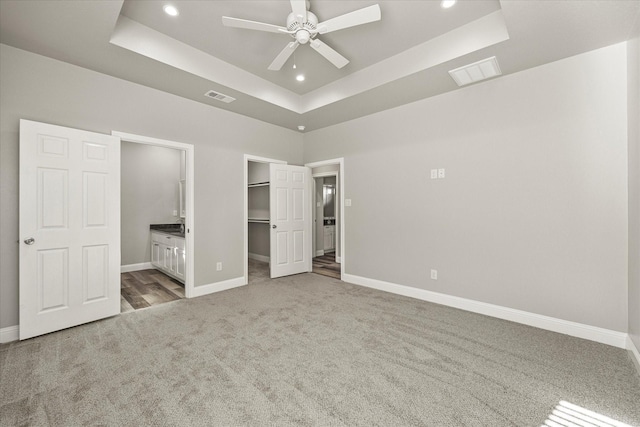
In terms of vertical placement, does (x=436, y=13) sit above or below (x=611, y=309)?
above

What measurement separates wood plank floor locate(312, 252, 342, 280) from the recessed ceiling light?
14.0 feet

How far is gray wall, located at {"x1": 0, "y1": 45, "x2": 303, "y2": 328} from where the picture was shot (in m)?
2.62

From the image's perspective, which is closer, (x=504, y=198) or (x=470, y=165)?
(x=504, y=198)

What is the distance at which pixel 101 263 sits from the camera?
306cm

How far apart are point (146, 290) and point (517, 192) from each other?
5.27 meters

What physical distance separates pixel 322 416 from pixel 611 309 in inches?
114

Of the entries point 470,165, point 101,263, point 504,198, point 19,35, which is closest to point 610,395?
point 504,198

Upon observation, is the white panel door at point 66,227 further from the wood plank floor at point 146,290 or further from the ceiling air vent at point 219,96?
the ceiling air vent at point 219,96

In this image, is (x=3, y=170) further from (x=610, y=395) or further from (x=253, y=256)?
(x=610, y=395)

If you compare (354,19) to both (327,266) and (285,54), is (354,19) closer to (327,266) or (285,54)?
(285,54)

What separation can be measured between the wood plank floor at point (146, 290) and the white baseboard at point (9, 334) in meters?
0.87

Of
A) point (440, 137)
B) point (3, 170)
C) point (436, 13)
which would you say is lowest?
point (3, 170)

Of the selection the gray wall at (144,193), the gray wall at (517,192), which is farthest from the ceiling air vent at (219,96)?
the gray wall at (144,193)

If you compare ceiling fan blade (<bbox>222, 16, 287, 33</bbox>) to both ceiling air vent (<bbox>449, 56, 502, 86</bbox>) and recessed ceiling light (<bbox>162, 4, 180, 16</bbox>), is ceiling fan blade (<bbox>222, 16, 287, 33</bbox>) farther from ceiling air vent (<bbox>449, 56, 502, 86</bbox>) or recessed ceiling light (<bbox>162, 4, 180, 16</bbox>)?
ceiling air vent (<bbox>449, 56, 502, 86</bbox>)
